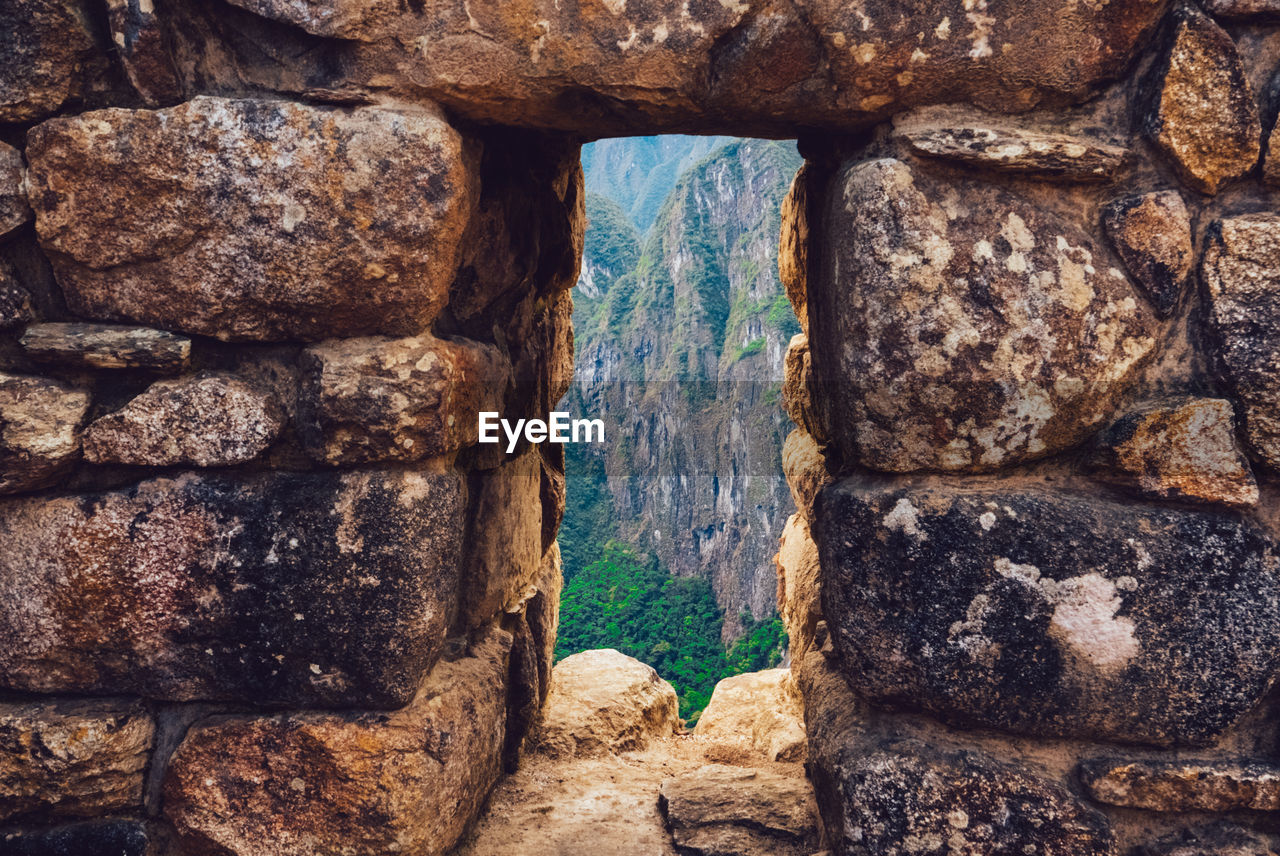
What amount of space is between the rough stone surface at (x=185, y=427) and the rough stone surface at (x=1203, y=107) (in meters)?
1.67

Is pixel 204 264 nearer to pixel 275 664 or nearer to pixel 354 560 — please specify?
pixel 354 560

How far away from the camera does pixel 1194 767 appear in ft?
4.25

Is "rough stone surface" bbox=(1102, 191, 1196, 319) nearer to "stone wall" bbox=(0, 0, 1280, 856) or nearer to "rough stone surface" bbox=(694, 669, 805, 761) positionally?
"stone wall" bbox=(0, 0, 1280, 856)

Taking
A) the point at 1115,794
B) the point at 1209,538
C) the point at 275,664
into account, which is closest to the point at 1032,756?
the point at 1115,794

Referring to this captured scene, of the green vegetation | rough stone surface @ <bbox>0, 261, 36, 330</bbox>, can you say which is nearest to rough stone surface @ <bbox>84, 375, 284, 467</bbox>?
rough stone surface @ <bbox>0, 261, 36, 330</bbox>

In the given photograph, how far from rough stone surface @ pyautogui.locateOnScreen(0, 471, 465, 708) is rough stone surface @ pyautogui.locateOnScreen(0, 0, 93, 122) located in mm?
706

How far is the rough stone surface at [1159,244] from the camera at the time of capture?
132cm

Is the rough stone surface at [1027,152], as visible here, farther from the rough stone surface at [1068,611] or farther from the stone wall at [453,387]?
the rough stone surface at [1068,611]

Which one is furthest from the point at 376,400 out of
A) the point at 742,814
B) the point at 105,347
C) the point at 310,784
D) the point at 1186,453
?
the point at 1186,453

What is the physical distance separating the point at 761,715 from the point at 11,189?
2.50 metres

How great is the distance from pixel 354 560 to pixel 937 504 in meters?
1.04

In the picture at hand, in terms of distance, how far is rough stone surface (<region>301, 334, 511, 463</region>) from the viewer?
1.37m

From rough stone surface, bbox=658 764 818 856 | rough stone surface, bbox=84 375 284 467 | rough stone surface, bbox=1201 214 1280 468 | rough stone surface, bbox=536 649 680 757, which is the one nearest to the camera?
rough stone surface, bbox=1201 214 1280 468

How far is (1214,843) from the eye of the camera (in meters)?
1.29
